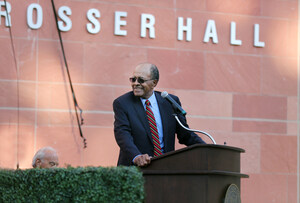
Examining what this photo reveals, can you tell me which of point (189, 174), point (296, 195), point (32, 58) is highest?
point (32, 58)

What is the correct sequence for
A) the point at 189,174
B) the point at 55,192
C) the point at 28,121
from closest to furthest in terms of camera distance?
the point at 55,192
the point at 189,174
the point at 28,121

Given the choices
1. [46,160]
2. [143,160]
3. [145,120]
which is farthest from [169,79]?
[143,160]

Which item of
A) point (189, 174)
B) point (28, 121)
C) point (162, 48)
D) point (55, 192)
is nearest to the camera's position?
point (55, 192)

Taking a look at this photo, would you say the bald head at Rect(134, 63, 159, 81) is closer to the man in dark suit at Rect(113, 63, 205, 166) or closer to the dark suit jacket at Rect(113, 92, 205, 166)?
the man in dark suit at Rect(113, 63, 205, 166)

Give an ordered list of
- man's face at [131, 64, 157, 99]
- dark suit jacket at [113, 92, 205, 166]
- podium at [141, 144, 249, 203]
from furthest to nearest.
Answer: man's face at [131, 64, 157, 99] → dark suit jacket at [113, 92, 205, 166] → podium at [141, 144, 249, 203]

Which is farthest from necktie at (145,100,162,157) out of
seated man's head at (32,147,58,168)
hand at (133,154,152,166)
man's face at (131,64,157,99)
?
seated man's head at (32,147,58,168)

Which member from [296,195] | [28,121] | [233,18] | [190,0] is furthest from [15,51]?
[296,195]

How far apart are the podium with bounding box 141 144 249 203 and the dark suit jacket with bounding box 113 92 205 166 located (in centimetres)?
49

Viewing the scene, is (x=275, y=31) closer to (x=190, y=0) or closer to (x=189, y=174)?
(x=190, y=0)

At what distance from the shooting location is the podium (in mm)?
3850

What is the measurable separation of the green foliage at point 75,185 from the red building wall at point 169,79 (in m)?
3.23

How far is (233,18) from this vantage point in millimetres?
7664

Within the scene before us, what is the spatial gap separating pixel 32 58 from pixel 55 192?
12.1 feet

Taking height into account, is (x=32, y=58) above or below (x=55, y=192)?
above
